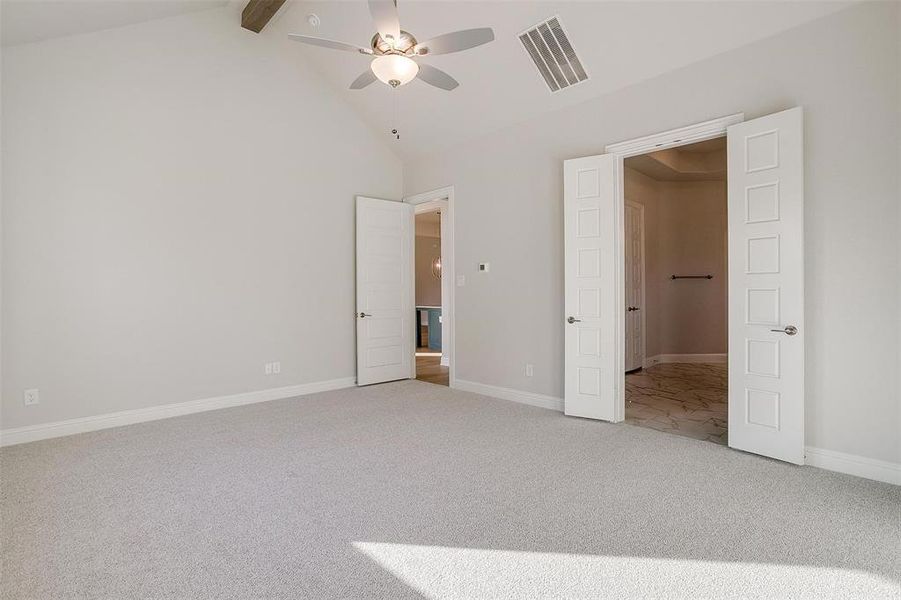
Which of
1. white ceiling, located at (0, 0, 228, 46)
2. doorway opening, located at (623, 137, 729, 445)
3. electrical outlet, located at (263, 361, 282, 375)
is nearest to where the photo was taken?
white ceiling, located at (0, 0, 228, 46)

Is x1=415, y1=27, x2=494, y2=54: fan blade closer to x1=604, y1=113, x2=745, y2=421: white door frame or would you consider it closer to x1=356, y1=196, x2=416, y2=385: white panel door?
x1=604, y1=113, x2=745, y2=421: white door frame

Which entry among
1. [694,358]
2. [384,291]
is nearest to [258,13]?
[384,291]

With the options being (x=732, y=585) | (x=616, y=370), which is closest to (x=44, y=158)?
(x=616, y=370)

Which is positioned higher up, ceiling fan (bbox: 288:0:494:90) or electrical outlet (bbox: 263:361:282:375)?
ceiling fan (bbox: 288:0:494:90)

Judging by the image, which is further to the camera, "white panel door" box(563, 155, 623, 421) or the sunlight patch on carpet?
"white panel door" box(563, 155, 623, 421)

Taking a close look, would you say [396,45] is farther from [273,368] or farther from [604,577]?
[273,368]

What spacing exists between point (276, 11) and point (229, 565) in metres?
4.77

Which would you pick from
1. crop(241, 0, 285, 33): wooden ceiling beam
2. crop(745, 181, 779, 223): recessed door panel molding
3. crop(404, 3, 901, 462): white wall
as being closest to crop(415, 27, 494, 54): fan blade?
crop(404, 3, 901, 462): white wall

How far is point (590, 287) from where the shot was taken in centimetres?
423

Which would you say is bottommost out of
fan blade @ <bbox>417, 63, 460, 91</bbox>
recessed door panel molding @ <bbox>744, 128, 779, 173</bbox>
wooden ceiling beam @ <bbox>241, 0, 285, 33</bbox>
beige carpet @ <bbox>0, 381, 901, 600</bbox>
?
beige carpet @ <bbox>0, 381, 901, 600</bbox>

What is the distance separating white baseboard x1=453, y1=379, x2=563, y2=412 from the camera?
4.68 metres

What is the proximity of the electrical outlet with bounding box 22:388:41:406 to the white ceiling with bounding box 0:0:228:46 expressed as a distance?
276 centimetres

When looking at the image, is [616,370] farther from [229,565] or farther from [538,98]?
[229,565]

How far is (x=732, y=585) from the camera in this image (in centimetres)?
183
